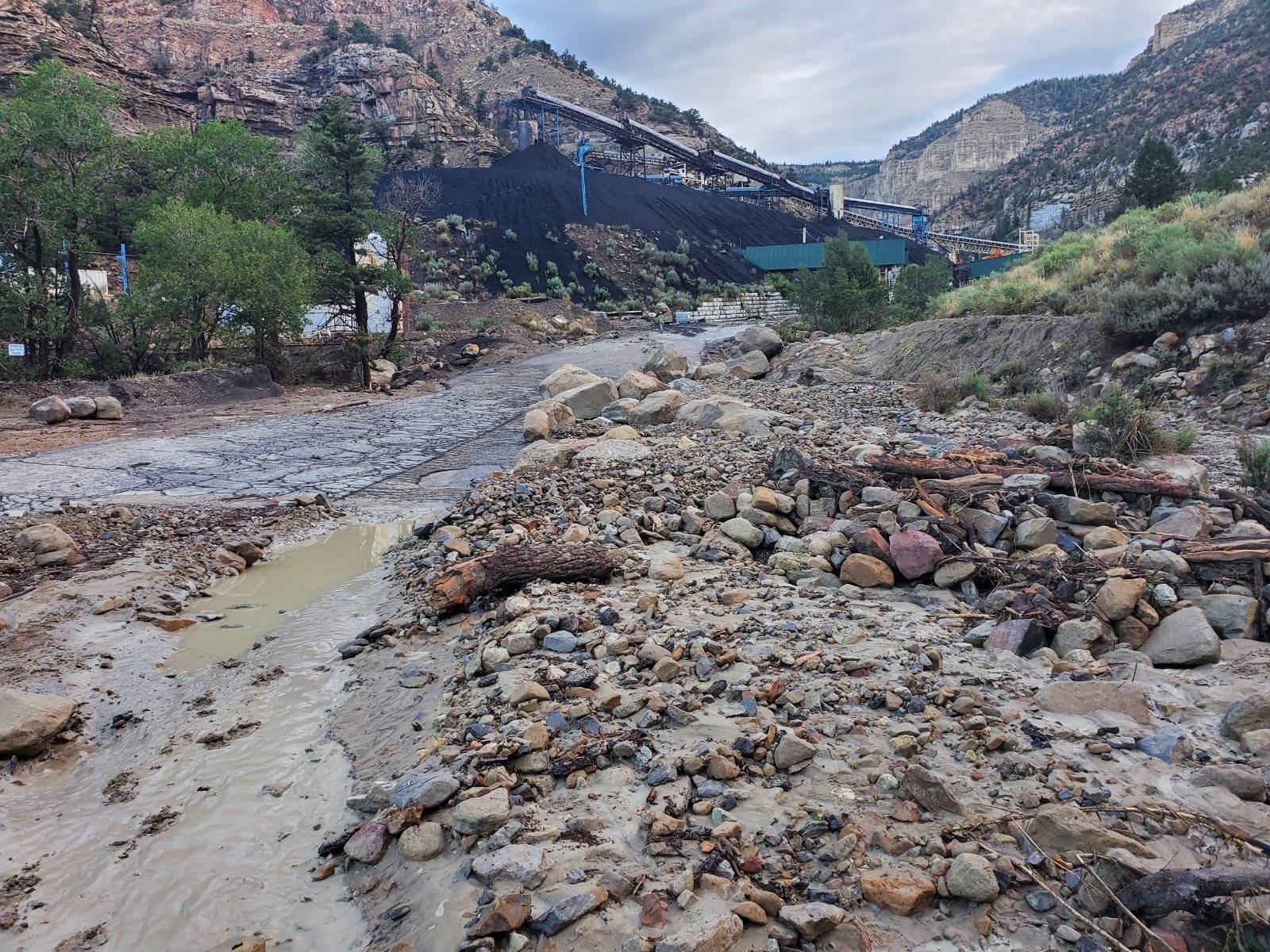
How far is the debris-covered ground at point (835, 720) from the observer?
2.12 meters

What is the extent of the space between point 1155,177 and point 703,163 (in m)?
35.0

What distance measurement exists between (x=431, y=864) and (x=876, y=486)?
4.30m

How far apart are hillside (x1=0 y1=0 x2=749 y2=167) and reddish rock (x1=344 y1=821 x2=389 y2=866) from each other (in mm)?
51734

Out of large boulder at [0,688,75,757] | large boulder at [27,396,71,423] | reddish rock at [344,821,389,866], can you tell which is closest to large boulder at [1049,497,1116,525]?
reddish rock at [344,821,389,866]

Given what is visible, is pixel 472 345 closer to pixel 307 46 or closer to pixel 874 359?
pixel 874 359

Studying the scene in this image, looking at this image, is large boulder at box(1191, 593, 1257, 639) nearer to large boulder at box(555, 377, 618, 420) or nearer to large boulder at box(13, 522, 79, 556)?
large boulder at box(13, 522, 79, 556)

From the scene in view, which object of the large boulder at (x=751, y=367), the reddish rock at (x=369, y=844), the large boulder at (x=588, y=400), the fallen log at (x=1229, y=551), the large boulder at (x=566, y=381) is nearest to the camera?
the reddish rock at (x=369, y=844)

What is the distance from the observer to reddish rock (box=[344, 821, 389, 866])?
270 cm

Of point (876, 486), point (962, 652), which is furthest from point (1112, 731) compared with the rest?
point (876, 486)

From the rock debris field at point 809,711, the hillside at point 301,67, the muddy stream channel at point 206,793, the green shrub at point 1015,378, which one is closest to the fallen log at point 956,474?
the rock debris field at point 809,711

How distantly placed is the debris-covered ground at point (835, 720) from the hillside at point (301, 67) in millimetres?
50664

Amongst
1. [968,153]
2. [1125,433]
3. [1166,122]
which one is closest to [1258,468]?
[1125,433]

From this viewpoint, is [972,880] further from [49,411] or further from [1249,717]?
[49,411]

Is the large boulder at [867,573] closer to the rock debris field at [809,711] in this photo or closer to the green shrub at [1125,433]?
the rock debris field at [809,711]
